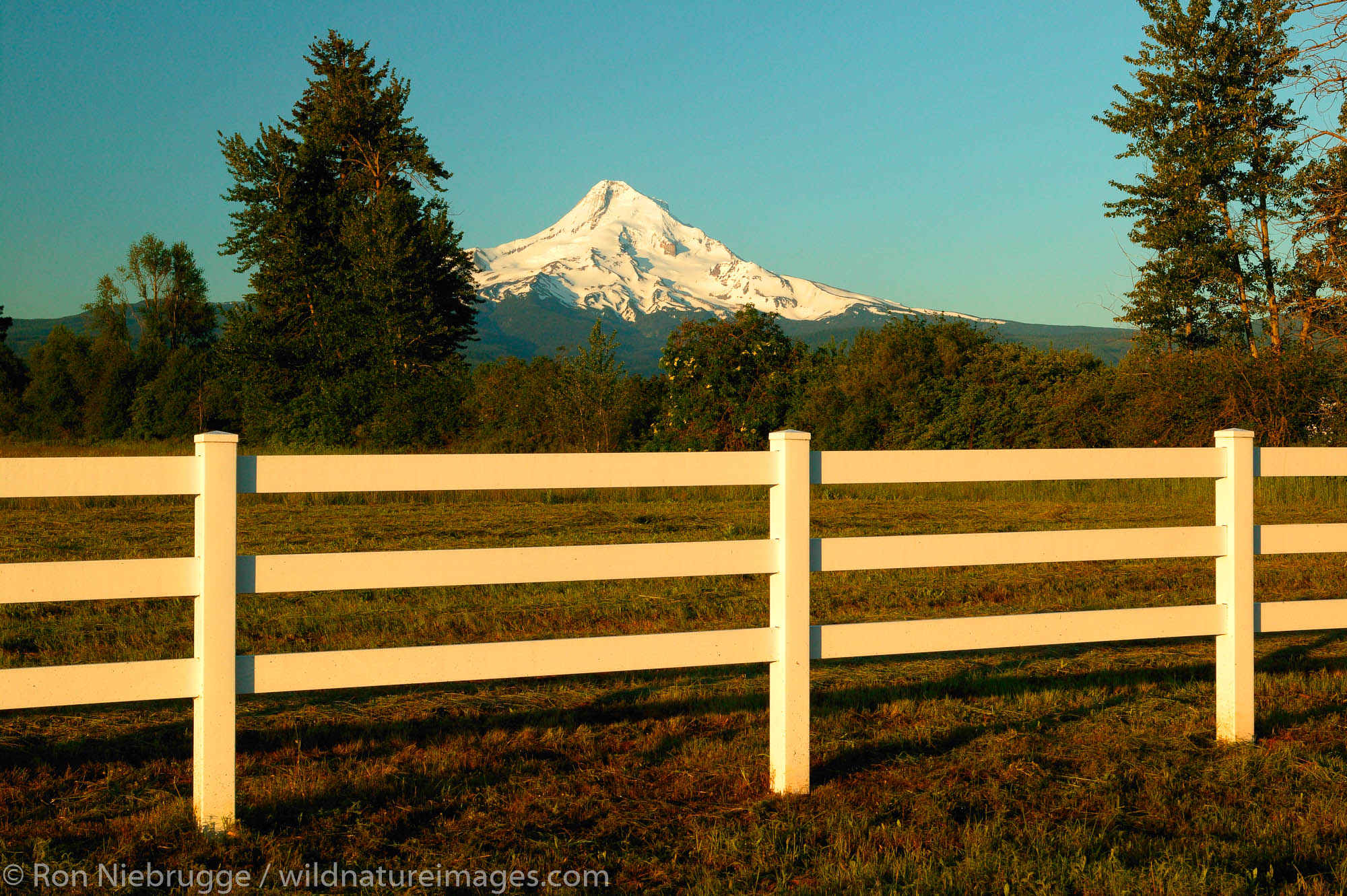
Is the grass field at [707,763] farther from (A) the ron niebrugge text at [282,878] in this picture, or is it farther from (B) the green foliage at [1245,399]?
(B) the green foliage at [1245,399]

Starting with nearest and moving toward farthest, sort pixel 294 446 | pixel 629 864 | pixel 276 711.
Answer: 1. pixel 629 864
2. pixel 276 711
3. pixel 294 446

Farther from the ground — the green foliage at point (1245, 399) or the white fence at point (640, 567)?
the green foliage at point (1245, 399)

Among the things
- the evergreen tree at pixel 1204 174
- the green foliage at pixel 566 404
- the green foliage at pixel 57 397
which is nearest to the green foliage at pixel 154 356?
the green foliage at pixel 57 397

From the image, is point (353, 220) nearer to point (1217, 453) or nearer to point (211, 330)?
point (1217, 453)

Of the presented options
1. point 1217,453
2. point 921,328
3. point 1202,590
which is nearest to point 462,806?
point 1217,453

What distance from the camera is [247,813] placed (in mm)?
3955

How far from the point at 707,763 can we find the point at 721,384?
27029 millimetres

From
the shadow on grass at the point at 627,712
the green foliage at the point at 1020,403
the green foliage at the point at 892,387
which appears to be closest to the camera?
the shadow on grass at the point at 627,712

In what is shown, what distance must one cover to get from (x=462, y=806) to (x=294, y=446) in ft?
108

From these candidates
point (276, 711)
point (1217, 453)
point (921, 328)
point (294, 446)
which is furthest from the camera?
point (921, 328)

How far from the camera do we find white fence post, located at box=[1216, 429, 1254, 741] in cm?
496

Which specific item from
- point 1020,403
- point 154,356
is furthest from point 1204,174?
point 154,356

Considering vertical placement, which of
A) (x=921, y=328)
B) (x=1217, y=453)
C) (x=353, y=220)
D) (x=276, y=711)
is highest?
(x=353, y=220)

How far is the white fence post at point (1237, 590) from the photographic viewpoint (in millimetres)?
4965
